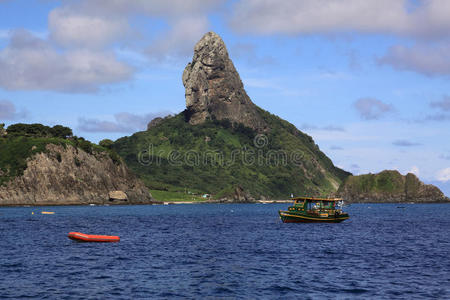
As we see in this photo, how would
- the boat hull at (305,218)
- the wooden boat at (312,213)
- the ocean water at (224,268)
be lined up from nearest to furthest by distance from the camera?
the ocean water at (224,268) < the wooden boat at (312,213) < the boat hull at (305,218)

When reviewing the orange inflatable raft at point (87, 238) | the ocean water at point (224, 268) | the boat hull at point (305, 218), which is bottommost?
the ocean water at point (224, 268)

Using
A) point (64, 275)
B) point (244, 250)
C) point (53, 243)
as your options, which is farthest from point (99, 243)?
point (64, 275)

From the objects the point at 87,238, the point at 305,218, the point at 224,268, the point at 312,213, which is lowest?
the point at 224,268

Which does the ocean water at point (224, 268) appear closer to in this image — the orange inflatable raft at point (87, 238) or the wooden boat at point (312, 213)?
the orange inflatable raft at point (87, 238)

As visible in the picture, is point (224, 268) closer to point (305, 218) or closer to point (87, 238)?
point (87, 238)

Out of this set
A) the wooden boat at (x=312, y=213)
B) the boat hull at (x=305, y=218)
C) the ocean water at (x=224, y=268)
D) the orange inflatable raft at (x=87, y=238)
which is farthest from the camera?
the boat hull at (x=305, y=218)

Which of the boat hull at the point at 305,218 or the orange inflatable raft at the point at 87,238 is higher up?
the boat hull at the point at 305,218

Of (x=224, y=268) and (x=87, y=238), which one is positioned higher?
(x=87, y=238)

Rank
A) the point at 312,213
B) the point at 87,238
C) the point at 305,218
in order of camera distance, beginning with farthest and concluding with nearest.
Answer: the point at 305,218
the point at 312,213
the point at 87,238

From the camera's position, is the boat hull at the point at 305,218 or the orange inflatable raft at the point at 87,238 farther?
the boat hull at the point at 305,218

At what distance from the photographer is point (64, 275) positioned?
49719 millimetres

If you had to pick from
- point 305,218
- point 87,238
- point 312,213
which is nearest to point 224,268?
point 87,238

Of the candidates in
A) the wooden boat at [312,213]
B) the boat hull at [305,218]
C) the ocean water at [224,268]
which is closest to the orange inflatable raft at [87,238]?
the ocean water at [224,268]

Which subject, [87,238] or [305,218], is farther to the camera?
[305,218]
